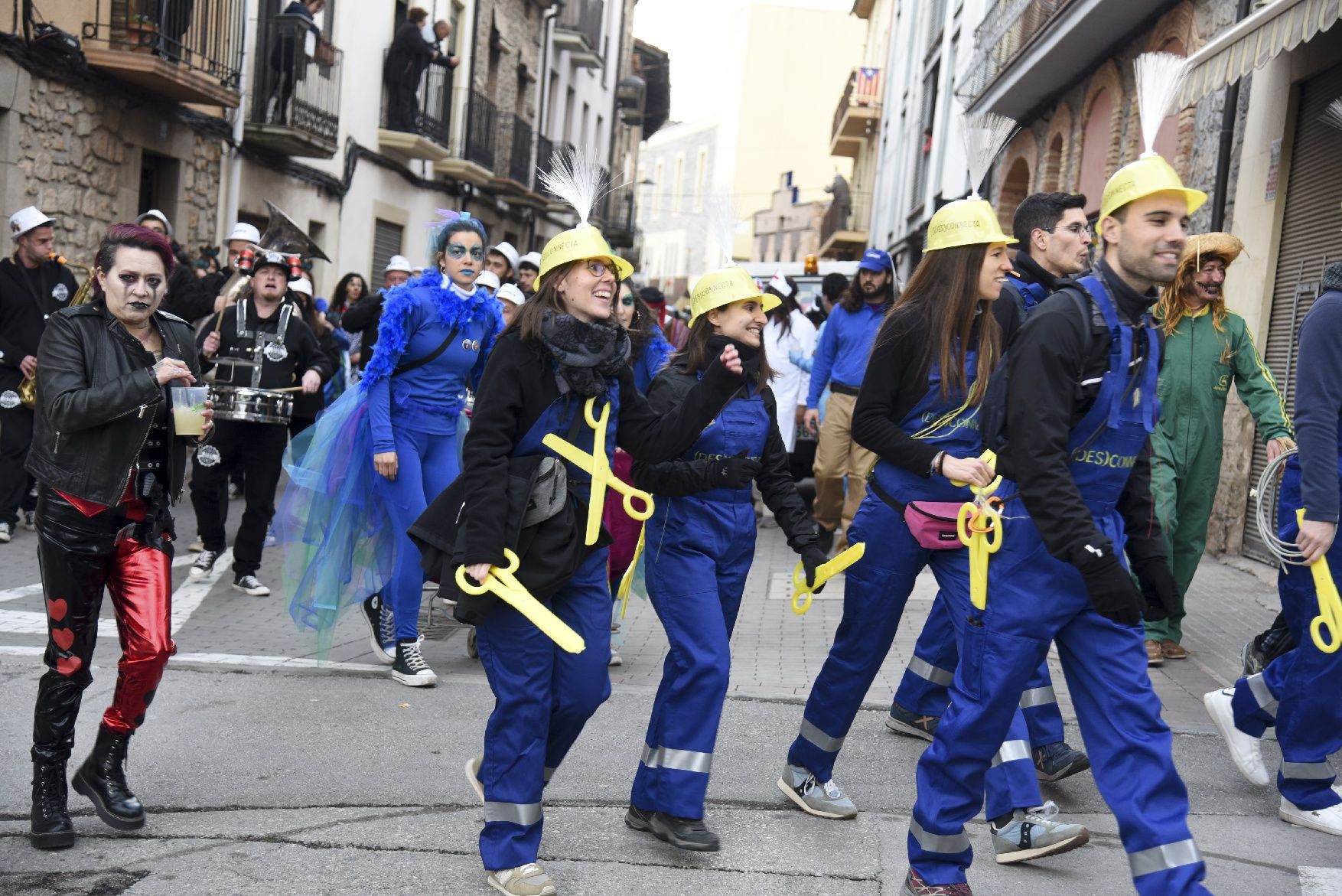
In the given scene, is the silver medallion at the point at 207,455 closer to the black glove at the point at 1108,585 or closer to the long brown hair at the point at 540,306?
the long brown hair at the point at 540,306

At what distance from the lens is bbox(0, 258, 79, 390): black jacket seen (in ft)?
30.6

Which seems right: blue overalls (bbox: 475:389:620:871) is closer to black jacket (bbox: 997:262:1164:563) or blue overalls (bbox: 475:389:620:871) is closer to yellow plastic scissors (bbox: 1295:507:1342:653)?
black jacket (bbox: 997:262:1164:563)

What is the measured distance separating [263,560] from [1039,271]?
614 centimetres

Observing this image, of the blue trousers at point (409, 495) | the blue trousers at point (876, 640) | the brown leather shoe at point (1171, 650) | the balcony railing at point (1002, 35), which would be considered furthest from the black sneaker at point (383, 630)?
the balcony railing at point (1002, 35)

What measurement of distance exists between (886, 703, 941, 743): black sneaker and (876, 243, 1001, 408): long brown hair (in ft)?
5.21

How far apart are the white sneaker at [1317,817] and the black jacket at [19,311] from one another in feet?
25.2

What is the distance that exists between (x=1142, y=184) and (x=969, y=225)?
80 centimetres

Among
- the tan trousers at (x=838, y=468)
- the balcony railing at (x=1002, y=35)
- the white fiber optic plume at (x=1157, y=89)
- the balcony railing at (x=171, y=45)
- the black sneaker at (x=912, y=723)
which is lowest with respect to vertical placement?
the black sneaker at (x=912, y=723)

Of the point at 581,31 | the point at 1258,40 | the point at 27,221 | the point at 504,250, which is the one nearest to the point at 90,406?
the point at 27,221

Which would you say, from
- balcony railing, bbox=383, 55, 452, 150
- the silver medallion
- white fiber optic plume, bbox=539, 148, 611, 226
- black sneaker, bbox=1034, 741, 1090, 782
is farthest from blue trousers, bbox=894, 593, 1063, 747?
balcony railing, bbox=383, 55, 452, 150

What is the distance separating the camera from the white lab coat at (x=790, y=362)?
1199 cm

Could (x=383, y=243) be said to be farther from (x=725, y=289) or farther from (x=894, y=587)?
(x=894, y=587)

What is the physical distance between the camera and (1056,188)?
1859 centimetres

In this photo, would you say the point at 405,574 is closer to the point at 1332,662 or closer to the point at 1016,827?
the point at 1016,827
